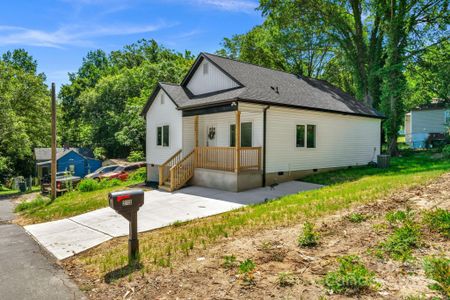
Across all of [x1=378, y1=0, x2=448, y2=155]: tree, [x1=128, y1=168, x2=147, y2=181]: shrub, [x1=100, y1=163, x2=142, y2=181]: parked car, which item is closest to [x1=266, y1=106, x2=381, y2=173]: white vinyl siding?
[x1=378, y1=0, x2=448, y2=155]: tree

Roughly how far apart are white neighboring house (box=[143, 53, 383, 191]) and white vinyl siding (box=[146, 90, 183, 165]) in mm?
52

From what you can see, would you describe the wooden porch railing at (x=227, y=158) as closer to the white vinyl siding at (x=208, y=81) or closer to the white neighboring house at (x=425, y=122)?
the white vinyl siding at (x=208, y=81)

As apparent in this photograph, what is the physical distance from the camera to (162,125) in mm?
16562

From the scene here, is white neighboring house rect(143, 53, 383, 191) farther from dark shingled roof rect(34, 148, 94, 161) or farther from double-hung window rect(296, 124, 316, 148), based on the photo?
dark shingled roof rect(34, 148, 94, 161)

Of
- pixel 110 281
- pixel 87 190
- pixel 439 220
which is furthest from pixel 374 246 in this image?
pixel 87 190

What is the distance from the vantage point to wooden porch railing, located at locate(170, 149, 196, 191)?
12.9 metres

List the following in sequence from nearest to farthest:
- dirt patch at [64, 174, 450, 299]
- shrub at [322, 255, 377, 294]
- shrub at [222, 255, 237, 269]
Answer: shrub at [322, 255, 377, 294], dirt patch at [64, 174, 450, 299], shrub at [222, 255, 237, 269]

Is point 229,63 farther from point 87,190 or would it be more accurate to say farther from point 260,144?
point 87,190

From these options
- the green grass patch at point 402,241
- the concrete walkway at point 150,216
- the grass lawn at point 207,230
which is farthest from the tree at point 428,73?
the green grass patch at point 402,241

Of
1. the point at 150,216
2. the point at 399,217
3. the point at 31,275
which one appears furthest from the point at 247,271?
the point at 150,216

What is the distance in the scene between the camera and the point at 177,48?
5584 centimetres

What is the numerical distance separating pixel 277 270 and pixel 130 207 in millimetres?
2566

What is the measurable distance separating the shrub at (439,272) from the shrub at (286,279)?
143 cm

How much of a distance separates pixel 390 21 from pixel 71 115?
51248 mm
